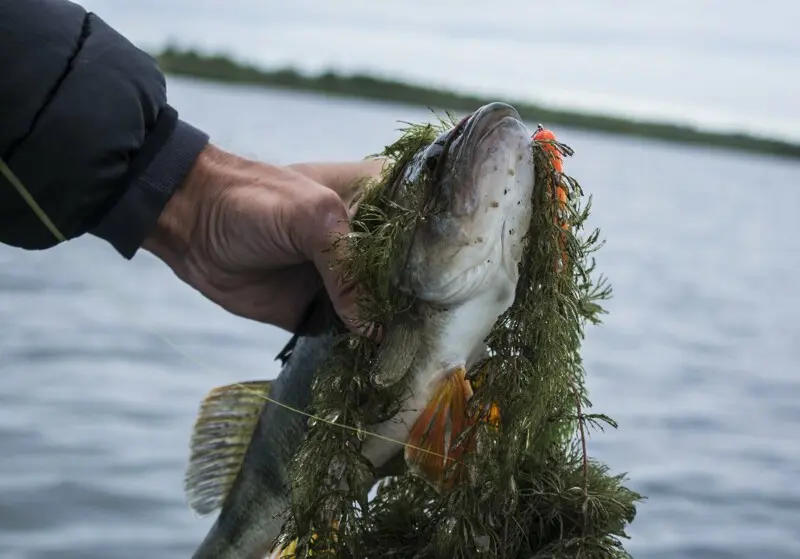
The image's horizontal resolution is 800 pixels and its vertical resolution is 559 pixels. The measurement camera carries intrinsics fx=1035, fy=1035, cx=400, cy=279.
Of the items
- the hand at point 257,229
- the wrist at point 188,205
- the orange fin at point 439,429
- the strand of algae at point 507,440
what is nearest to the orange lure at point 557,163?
the strand of algae at point 507,440

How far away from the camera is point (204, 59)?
60812 mm

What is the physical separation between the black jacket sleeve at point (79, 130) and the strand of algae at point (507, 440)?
0.96 m

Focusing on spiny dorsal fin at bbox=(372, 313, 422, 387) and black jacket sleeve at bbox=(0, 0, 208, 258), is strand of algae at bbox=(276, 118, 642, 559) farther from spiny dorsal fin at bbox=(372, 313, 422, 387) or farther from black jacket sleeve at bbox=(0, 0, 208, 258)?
black jacket sleeve at bbox=(0, 0, 208, 258)

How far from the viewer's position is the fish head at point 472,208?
2.36m

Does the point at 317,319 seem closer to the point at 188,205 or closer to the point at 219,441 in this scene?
the point at 219,441

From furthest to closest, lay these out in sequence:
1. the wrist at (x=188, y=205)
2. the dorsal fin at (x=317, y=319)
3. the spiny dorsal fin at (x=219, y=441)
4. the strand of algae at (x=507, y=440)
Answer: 1. the wrist at (x=188, y=205)
2. the spiny dorsal fin at (x=219, y=441)
3. the dorsal fin at (x=317, y=319)
4. the strand of algae at (x=507, y=440)

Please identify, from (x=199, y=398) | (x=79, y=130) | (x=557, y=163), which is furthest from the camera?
(x=199, y=398)

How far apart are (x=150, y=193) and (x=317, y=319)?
0.75m

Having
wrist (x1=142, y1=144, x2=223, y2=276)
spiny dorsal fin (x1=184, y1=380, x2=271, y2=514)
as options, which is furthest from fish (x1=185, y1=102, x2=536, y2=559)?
wrist (x1=142, y1=144, x2=223, y2=276)

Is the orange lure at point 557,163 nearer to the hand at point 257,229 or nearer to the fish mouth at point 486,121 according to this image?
the fish mouth at point 486,121

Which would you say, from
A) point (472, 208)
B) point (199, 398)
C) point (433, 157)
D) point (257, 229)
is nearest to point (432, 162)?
point (433, 157)

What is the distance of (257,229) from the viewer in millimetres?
3031

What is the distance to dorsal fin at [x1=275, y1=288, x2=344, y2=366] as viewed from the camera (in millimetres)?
2700

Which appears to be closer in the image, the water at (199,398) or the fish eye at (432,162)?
the fish eye at (432,162)
